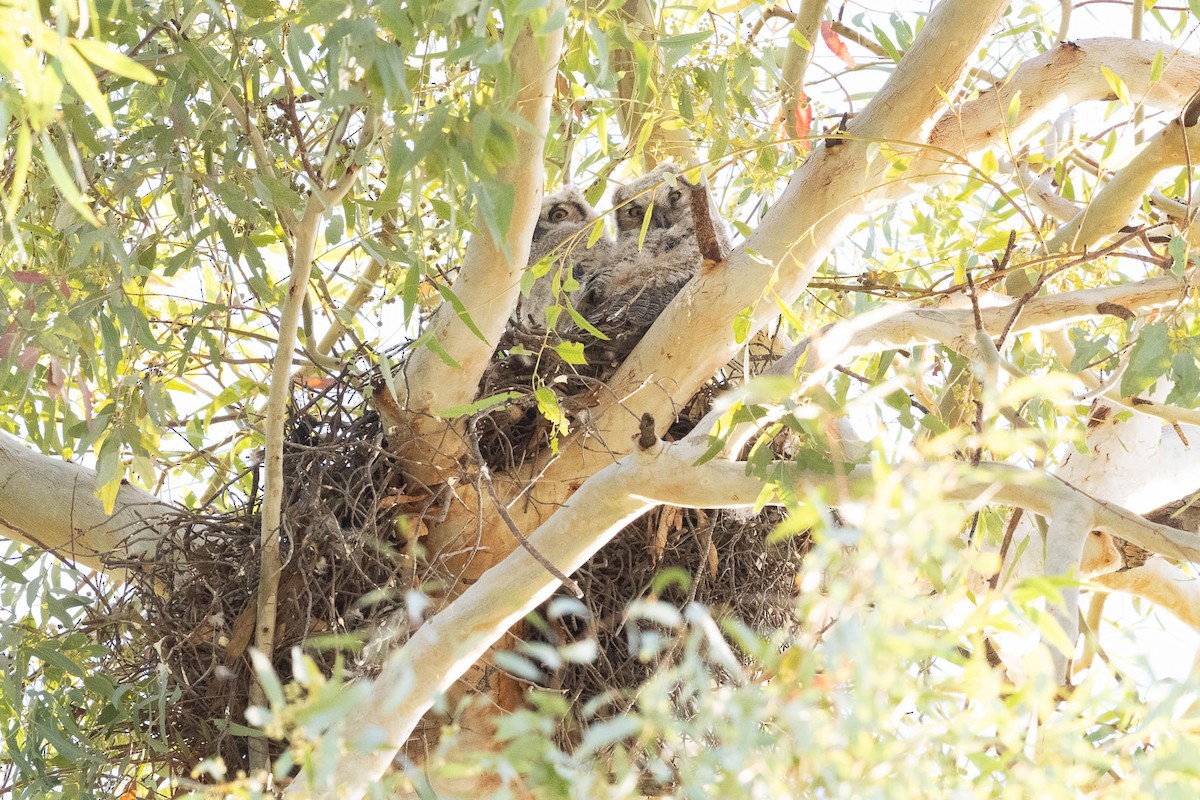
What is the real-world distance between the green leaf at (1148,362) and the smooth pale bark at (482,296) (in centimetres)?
82

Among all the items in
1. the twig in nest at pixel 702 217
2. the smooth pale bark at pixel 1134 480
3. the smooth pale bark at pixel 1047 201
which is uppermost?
the twig in nest at pixel 702 217

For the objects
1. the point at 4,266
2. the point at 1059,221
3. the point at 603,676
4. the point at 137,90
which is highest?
the point at 137,90

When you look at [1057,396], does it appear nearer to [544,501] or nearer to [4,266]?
[544,501]

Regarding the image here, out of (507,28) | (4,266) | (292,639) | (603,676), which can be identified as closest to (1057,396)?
(507,28)

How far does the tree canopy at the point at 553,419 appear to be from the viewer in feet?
3.14

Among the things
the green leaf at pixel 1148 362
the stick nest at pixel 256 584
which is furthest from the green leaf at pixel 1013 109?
the stick nest at pixel 256 584

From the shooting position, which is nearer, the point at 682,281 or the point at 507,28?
the point at 507,28

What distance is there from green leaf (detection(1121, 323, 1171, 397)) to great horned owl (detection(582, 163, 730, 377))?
1.03 metres

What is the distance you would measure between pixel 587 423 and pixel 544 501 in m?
0.18

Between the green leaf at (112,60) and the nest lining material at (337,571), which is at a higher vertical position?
the green leaf at (112,60)

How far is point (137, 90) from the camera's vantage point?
2.10m

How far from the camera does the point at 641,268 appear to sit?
9.84ft

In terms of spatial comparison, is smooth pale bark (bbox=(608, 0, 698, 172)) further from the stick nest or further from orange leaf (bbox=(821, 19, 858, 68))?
the stick nest

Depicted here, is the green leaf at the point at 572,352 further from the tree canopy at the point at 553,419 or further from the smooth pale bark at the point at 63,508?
the smooth pale bark at the point at 63,508
